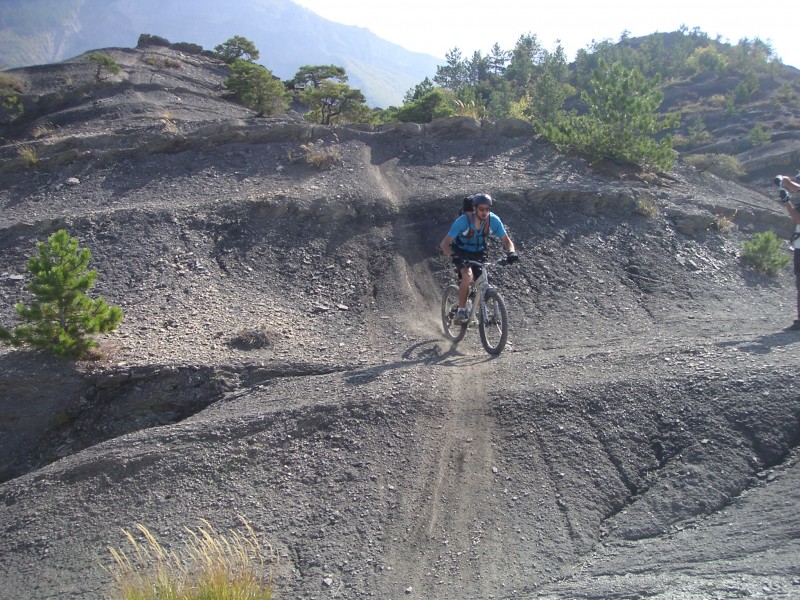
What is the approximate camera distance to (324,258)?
10.6m

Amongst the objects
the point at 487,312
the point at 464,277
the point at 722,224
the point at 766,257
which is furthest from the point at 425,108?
the point at 487,312

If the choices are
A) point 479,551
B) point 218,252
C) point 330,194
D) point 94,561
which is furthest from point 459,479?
point 330,194

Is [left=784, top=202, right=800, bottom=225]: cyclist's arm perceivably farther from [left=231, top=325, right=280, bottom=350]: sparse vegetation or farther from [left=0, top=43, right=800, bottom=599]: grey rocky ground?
[left=231, top=325, right=280, bottom=350]: sparse vegetation

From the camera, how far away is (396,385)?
21.7ft

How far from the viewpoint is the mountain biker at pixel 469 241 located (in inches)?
299

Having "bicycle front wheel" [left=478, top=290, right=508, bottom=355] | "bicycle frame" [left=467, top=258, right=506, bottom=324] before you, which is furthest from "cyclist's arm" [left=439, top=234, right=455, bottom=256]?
"bicycle front wheel" [left=478, top=290, right=508, bottom=355]

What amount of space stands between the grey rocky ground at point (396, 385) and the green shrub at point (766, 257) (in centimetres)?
26

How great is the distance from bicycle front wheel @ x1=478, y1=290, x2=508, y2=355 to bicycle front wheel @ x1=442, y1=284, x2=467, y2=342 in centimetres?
48

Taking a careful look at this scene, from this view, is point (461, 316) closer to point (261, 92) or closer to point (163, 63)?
point (261, 92)

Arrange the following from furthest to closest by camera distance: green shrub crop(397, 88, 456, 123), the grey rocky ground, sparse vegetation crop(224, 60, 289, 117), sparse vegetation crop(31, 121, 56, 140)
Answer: sparse vegetation crop(224, 60, 289, 117) → green shrub crop(397, 88, 456, 123) → sparse vegetation crop(31, 121, 56, 140) → the grey rocky ground

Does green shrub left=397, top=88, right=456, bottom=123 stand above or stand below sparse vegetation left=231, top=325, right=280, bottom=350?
above

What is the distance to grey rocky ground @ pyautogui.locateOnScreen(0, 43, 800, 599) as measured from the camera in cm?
459

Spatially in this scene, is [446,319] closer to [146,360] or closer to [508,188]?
[146,360]

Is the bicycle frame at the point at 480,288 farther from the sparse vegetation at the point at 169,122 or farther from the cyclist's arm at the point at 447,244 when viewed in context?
the sparse vegetation at the point at 169,122
